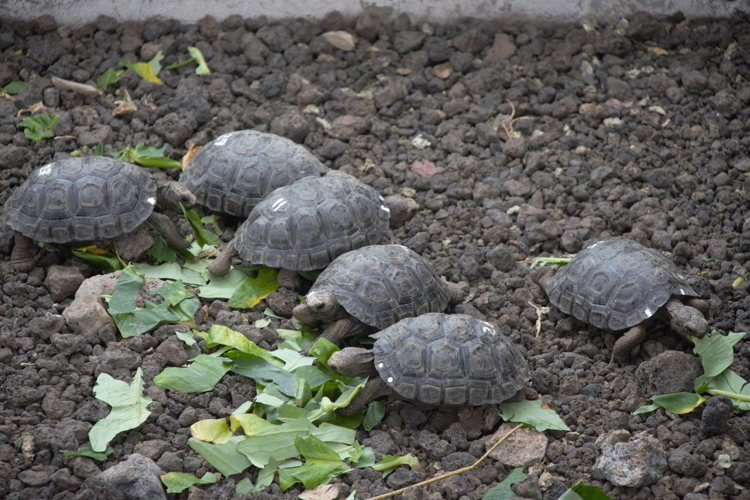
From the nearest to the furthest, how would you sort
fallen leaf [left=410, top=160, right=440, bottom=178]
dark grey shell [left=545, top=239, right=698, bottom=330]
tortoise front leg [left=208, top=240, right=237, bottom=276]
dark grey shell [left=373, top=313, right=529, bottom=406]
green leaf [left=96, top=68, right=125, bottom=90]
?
dark grey shell [left=373, top=313, right=529, bottom=406], dark grey shell [left=545, top=239, right=698, bottom=330], tortoise front leg [left=208, top=240, right=237, bottom=276], fallen leaf [left=410, top=160, right=440, bottom=178], green leaf [left=96, top=68, right=125, bottom=90]

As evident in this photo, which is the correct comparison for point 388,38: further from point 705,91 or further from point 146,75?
point 705,91

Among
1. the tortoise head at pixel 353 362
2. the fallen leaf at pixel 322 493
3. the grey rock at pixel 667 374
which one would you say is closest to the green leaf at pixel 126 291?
the tortoise head at pixel 353 362

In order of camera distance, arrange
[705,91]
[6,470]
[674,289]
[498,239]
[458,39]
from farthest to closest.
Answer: [458,39] < [705,91] < [498,239] < [674,289] < [6,470]

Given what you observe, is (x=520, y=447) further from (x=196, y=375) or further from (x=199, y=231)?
(x=199, y=231)

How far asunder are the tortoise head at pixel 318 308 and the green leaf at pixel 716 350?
1.95 m

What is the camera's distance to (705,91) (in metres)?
7.24

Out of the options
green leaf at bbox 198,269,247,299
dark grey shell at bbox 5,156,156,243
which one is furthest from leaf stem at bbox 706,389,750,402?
dark grey shell at bbox 5,156,156,243

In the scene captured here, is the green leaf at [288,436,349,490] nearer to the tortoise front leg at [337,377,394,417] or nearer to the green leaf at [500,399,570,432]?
the tortoise front leg at [337,377,394,417]

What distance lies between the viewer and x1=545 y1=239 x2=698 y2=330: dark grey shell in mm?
5230

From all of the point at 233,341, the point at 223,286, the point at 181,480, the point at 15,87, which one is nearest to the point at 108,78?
the point at 15,87

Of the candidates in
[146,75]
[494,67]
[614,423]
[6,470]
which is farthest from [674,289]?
[146,75]

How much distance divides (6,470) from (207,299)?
1.62m

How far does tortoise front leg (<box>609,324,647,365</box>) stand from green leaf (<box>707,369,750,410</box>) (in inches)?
17.9

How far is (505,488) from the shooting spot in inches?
174
